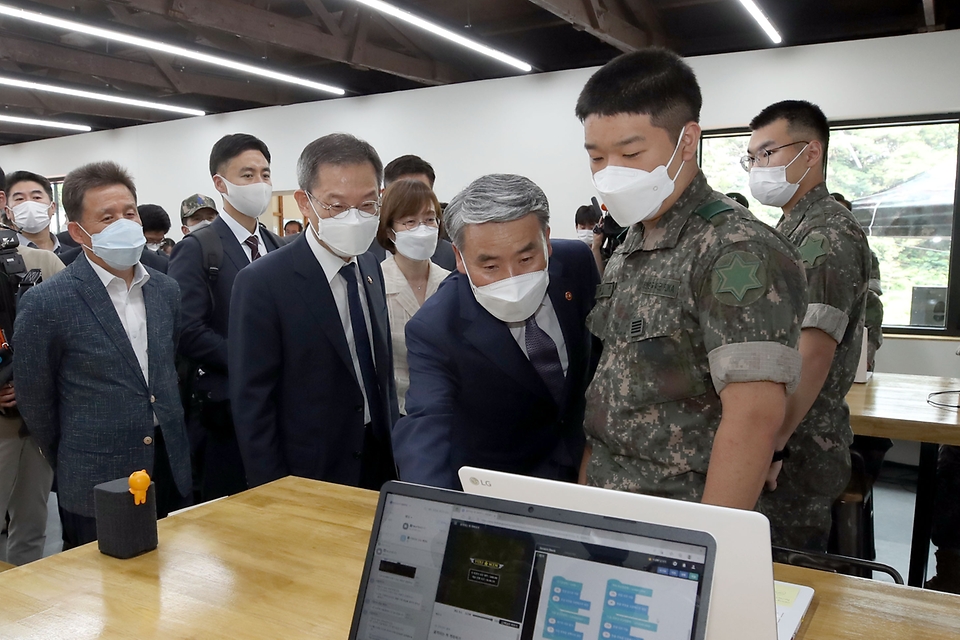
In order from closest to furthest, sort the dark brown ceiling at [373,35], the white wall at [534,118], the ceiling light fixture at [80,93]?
the white wall at [534,118] → the dark brown ceiling at [373,35] → the ceiling light fixture at [80,93]

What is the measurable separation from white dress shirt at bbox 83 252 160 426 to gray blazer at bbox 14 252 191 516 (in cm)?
6

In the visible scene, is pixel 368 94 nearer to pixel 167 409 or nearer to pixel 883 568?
pixel 167 409

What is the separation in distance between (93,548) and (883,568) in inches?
66.6

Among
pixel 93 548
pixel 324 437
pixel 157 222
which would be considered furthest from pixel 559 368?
pixel 157 222

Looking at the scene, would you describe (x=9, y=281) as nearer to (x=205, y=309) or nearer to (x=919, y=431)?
(x=205, y=309)

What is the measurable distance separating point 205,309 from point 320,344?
36.8 inches

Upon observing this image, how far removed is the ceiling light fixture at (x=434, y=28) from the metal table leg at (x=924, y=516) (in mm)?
4347

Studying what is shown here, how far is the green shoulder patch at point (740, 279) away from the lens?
1240mm

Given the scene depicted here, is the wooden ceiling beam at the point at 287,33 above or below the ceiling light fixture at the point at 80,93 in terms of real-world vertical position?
above

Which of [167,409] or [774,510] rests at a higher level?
[167,409]

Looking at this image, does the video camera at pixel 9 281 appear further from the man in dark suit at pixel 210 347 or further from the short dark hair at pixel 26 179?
the short dark hair at pixel 26 179

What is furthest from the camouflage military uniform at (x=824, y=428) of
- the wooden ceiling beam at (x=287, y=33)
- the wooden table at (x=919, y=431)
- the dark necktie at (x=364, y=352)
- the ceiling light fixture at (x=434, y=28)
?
the wooden ceiling beam at (x=287, y=33)

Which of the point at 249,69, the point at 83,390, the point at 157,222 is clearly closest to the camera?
the point at 83,390

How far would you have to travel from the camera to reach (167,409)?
2.39 meters
